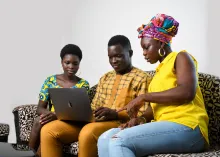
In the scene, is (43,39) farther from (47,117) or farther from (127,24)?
(47,117)

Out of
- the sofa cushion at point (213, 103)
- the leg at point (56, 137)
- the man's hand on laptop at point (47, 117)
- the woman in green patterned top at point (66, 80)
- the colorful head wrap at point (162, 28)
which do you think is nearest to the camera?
the colorful head wrap at point (162, 28)

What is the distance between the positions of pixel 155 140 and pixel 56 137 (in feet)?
2.60

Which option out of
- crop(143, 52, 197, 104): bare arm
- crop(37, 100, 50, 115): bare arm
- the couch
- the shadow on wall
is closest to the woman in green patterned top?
crop(37, 100, 50, 115): bare arm

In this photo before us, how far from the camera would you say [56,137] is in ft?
7.11

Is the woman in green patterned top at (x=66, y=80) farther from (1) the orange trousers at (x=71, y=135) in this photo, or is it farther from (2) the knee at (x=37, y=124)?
(1) the orange trousers at (x=71, y=135)

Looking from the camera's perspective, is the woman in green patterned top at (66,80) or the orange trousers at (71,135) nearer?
the orange trousers at (71,135)

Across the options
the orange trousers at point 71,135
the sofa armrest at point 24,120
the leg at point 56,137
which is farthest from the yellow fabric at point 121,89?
the sofa armrest at point 24,120

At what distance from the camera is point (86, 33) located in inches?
133

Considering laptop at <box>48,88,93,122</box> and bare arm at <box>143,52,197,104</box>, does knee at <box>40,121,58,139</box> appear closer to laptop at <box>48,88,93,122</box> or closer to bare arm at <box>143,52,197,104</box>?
laptop at <box>48,88,93,122</box>

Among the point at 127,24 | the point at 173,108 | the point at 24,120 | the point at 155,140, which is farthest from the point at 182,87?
the point at 127,24

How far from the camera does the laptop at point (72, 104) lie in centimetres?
202

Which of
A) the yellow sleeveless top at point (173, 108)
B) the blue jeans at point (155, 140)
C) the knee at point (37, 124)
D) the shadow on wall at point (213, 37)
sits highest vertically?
the shadow on wall at point (213, 37)

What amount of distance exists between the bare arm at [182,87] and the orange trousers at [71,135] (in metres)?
0.49

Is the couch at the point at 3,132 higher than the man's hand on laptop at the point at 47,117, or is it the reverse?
the man's hand on laptop at the point at 47,117
